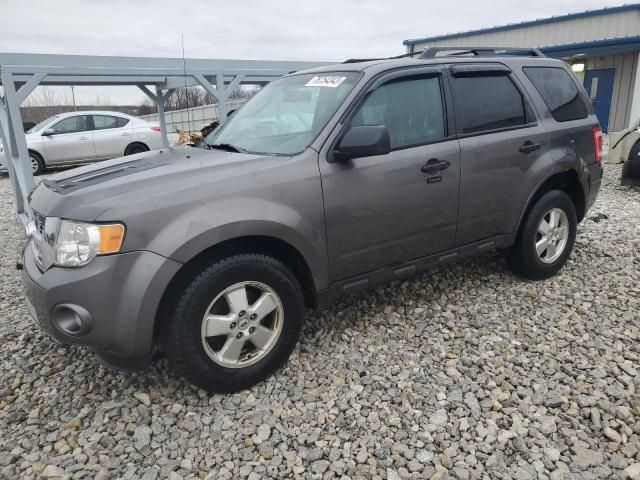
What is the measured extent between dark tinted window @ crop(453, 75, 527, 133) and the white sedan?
11.0 m

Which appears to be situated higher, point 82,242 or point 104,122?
point 104,122

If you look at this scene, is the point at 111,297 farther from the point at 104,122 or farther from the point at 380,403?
the point at 104,122

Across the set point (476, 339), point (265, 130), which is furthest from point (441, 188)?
point (265, 130)

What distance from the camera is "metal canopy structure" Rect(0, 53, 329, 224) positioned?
22.4 ft

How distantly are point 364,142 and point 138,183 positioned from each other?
1.24 meters

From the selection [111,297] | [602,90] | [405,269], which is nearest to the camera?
[111,297]

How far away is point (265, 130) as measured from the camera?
131 inches

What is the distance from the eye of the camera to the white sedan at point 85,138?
1201 cm

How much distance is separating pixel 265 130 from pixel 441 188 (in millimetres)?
1272

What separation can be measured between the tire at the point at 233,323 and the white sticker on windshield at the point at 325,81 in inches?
51.3

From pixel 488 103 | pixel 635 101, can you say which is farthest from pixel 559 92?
pixel 635 101

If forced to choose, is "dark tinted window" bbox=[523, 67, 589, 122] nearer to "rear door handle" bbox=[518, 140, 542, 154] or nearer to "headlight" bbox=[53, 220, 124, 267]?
"rear door handle" bbox=[518, 140, 542, 154]

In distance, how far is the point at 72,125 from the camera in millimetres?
12367

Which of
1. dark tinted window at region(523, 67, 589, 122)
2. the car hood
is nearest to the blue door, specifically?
dark tinted window at region(523, 67, 589, 122)
